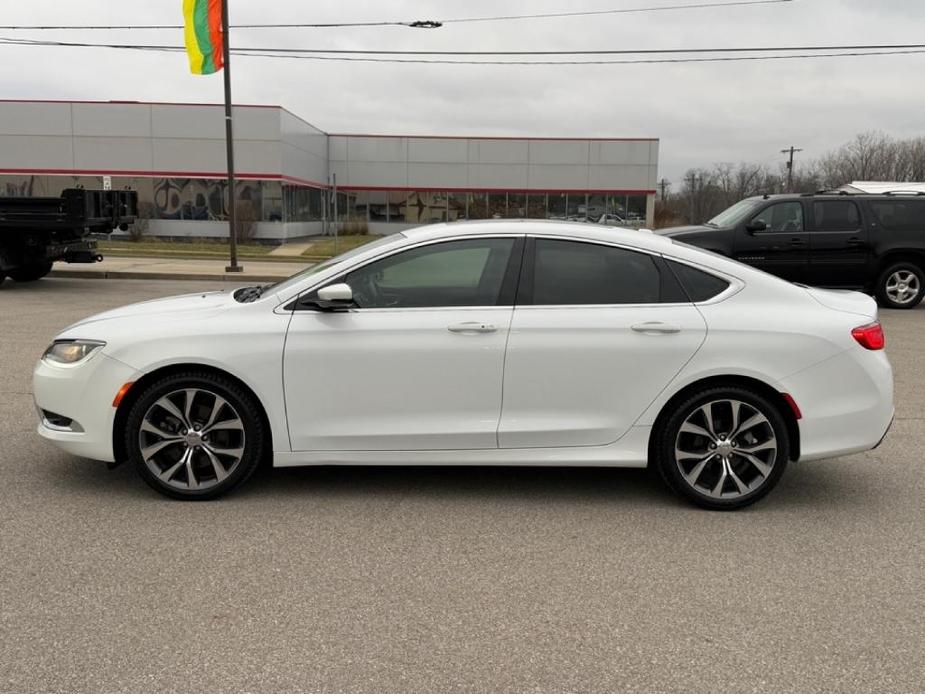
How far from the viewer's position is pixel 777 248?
13.2 meters

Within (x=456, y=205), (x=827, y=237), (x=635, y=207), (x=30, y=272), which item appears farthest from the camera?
(x=635, y=207)

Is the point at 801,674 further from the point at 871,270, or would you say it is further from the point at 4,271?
the point at 4,271

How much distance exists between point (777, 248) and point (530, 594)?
11.2m

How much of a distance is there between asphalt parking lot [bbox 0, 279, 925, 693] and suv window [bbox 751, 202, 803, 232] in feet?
28.7

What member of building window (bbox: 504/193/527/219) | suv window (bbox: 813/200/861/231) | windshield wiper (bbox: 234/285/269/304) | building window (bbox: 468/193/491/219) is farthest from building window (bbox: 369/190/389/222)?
windshield wiper (bbox: 234/285/269/304)

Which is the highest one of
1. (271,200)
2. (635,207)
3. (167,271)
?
(635,207)

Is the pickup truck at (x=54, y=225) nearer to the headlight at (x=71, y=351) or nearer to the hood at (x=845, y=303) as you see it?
the headlight at (x=71, y=351)

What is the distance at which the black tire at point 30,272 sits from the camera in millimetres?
15836

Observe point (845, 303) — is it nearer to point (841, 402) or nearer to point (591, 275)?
point (841, 402)


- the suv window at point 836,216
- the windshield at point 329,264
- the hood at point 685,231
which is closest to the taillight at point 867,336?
the windshield at point 329,264

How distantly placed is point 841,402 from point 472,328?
212cm

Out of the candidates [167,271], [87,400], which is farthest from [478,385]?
[167,271]

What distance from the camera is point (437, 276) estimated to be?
4695mm

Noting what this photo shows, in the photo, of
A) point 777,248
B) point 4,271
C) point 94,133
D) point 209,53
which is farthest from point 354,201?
point 777,248
